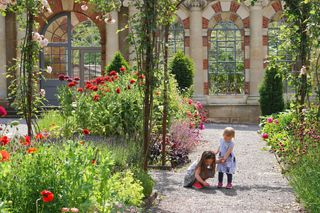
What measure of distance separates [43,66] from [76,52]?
2105mm

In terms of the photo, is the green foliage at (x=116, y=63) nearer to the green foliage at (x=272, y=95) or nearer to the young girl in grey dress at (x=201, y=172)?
the green foliage at (x=272, y=95)

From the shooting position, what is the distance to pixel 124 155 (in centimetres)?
959

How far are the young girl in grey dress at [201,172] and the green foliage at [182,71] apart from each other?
9.88 m

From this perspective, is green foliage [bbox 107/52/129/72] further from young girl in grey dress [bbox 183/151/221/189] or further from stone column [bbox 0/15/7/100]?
young girl in grey dress [bbox 183/151/221/189]

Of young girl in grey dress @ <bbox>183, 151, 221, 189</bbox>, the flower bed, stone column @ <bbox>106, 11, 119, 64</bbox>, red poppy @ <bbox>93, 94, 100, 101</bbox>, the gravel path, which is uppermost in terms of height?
stone column @ <bbox>106, 11, 119, 64</bbox>

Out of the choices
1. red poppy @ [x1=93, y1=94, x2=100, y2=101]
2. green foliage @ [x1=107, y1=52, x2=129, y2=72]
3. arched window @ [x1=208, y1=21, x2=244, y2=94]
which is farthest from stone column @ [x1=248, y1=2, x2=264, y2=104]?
red poppy @ [x1=93, y1=94, x2=100, y2=101]

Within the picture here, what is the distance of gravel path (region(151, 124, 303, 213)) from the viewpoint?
798 cm

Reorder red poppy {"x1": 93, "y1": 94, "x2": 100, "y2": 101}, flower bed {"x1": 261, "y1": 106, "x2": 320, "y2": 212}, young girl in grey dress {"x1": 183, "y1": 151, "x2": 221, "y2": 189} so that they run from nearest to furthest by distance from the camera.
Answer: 1. flower bed {"x1": 261, "y1": 106, "x2": 320, "y2": 212}
2. young girl in grey dress {"x1": 183, "y1": 151, "x2": 221, "y2": 189}
3. red poppy {"x1": 93, "y1": 94, "x2": 100, "y2": 101}

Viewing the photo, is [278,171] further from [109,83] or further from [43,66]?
[43,66]

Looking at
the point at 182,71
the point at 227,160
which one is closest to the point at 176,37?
the point at 182,71

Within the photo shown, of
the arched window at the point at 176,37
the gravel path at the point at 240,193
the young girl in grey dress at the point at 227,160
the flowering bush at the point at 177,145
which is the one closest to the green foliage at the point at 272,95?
the arched window at the point at 176,37

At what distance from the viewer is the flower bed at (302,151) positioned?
22.6 feet

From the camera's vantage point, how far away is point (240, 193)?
903 centimetres

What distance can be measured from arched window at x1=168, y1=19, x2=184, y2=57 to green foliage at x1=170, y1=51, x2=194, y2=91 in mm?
1763
